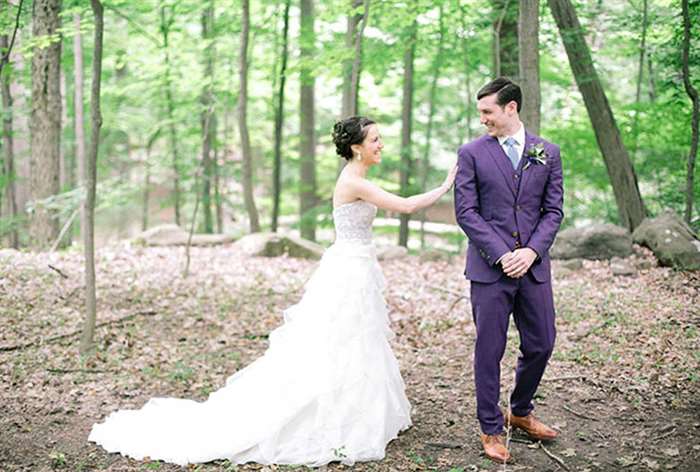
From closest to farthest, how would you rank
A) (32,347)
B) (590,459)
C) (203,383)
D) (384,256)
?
(590,459)
(203,383)
(32,347)
(384,256)

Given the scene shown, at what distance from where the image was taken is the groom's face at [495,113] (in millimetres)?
4375

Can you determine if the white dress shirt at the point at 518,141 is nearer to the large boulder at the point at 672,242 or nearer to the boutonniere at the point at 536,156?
the boutonniere at the point at 536,156

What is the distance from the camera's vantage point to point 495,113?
4.39 m

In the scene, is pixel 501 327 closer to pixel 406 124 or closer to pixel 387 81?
pixel 406 124

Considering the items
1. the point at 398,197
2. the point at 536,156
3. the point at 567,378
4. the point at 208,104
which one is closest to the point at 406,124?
the point at 208,104

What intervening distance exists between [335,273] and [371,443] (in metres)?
1.22

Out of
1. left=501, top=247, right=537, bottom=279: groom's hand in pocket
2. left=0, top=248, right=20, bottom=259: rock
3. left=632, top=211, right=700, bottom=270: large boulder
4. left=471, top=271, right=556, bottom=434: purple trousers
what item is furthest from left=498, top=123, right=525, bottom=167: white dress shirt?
left=0, top=248, right=20, bottom=259: rock

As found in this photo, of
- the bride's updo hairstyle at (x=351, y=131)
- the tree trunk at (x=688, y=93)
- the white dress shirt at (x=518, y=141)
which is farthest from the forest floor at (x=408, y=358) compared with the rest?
the bride's updo hairstyle at (x=351, y=131)

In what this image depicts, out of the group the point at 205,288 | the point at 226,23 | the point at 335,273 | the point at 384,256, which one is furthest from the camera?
the point at 226,23

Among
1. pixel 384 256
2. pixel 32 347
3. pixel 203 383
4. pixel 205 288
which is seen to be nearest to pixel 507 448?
pixel 203 383

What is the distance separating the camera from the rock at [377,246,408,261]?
12.1 metres

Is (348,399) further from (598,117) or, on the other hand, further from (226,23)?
(226,23)

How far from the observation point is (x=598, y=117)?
9.98 metres

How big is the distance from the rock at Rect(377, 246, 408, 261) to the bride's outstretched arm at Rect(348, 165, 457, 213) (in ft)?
23.5
